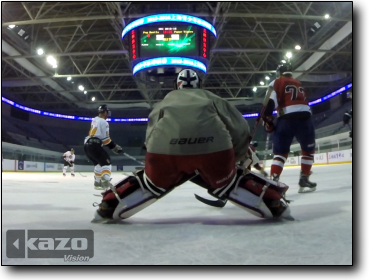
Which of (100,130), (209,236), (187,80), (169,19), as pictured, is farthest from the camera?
(169,19)

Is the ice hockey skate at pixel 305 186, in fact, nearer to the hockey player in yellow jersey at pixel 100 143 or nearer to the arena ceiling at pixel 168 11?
the hockey player in yellow jersey at pixel 100 143

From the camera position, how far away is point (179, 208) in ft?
6.70

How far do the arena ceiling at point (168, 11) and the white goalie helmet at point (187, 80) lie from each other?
8.77m

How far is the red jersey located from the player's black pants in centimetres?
234

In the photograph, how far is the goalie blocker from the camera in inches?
56.4

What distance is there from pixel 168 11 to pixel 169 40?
2.65 meters

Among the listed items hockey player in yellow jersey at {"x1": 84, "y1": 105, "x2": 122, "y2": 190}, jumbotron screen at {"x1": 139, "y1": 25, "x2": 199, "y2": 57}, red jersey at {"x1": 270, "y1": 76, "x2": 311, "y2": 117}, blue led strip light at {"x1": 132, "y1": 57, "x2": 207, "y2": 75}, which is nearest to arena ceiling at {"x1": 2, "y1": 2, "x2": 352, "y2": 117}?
blue led strip light at {"x1": 132, "y1": 57, "x2": 207, "y2": 75}

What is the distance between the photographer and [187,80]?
1.58 metres

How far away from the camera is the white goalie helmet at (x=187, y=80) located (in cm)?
157

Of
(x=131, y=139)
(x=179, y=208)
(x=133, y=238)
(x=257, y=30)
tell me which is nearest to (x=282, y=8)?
(x=257, y=30)

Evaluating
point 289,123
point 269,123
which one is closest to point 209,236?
point 269,123

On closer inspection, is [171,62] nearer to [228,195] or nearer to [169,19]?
[169,19]

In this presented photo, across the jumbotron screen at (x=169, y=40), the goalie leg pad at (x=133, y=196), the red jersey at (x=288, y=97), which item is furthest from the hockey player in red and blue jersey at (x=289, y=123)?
the jumbotron screen at (x=169, y=40)
